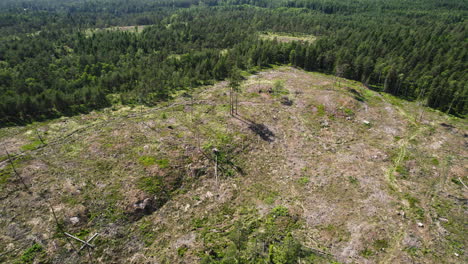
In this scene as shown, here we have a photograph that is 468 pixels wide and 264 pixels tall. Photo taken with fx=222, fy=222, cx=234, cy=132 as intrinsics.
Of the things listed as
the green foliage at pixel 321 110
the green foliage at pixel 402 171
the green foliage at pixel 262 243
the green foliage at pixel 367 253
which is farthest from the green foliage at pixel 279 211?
the green foliage at pixel 321 110

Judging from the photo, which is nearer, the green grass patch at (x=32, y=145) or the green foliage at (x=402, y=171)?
the green foliage at (x=402, y=171)

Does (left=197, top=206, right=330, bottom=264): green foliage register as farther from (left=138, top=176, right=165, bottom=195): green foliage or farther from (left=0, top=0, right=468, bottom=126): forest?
(left=0, top=0, right=468, bottom=126): forest

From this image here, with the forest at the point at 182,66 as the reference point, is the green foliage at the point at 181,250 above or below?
below

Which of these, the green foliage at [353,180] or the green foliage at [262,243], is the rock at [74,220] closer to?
the green foliage at [262,243]

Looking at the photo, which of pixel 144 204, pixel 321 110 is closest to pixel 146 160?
pixel 144 204

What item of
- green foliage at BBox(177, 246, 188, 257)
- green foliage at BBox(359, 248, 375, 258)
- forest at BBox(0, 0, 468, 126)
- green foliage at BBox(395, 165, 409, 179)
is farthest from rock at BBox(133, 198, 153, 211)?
green foliage at BBox(395, 165, 409, 179)

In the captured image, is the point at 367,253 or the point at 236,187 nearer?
the point at 367,253

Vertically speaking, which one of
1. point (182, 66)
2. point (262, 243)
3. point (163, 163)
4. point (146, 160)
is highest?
point (182, 66)

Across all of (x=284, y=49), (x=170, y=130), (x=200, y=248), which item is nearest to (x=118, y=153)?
(x=170, y=130)

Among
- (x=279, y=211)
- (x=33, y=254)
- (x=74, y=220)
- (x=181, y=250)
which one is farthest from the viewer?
(x=279, y=211)

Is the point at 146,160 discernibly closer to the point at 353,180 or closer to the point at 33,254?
the point at 33,254
